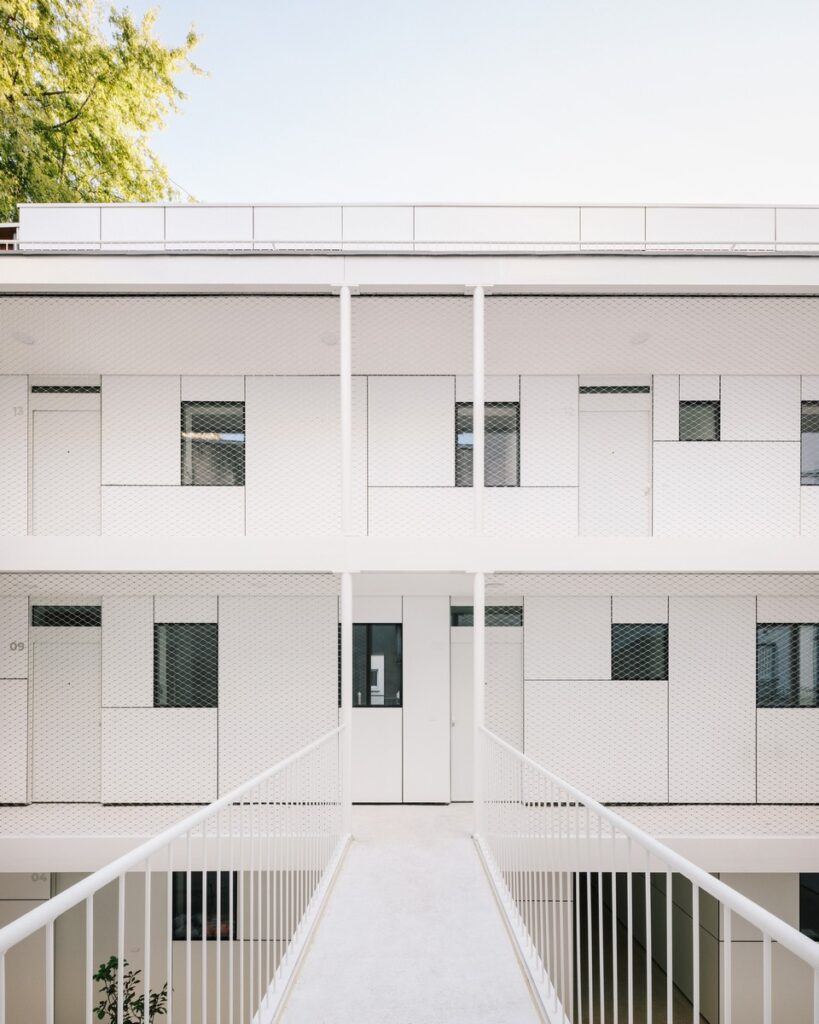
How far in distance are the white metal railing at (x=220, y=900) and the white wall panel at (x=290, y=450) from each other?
104 inches

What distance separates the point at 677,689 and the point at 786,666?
1.32 metres

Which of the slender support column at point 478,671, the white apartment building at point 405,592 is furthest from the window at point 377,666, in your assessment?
the slender support column at point 478,671

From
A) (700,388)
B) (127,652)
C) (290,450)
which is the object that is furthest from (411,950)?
(700,388)

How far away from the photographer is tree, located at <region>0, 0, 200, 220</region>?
11.9 m

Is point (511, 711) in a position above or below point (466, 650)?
below

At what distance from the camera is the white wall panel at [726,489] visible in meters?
7.18

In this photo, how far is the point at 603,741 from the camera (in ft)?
23.3

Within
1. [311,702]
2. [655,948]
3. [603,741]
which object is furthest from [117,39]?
[655,948]

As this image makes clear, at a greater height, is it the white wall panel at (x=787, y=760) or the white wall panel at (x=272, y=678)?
the white wall panel at (x=272, y=678)

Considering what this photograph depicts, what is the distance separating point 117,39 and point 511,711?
602 inches

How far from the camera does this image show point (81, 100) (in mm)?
12891

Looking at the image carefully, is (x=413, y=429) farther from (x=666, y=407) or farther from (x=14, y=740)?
(x=14, y=740)

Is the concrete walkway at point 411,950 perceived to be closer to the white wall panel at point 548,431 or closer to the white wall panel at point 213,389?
the white wall panel at point 548,431

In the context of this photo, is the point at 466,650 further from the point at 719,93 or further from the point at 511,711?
the point at 719,93
